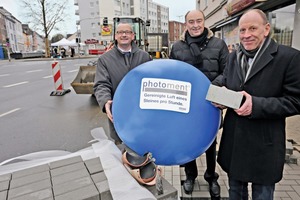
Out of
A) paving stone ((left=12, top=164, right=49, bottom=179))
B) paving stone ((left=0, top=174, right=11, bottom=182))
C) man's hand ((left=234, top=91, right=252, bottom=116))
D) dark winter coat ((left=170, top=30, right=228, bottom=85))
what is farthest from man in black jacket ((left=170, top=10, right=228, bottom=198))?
paving stone ((left=0, top=174, right=11, bottom=182))

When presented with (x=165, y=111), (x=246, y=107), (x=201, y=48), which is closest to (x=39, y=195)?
(x=165, y=111)

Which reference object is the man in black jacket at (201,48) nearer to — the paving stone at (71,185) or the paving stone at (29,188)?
the paving stone at (71,185)

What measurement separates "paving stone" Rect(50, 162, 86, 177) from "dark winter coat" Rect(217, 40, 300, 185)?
3.69 ft

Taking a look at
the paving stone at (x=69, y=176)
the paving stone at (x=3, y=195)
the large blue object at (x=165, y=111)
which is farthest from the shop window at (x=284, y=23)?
the paving stone at (x=3, y=195)

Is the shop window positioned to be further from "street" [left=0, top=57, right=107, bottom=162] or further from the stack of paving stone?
the stack of paving stone

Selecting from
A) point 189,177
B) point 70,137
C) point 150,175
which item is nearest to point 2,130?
point 70,137

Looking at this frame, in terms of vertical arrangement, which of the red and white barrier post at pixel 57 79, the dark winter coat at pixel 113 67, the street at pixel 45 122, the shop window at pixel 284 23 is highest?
the shop window at pixel 284 23

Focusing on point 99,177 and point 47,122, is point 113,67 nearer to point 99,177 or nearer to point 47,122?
point 99,177

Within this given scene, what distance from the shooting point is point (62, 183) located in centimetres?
136

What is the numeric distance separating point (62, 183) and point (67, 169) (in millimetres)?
155

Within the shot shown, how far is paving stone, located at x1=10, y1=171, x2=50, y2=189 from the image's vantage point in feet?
4.56

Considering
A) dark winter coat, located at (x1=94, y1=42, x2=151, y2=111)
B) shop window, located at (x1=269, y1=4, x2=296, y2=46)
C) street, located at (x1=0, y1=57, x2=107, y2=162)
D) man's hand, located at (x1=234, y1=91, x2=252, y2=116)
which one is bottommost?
street, located at (x1=0, y1=57, x2=107, y2=162)

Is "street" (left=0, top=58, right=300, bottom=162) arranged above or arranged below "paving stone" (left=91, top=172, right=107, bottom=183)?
below

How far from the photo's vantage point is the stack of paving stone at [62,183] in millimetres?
1256
